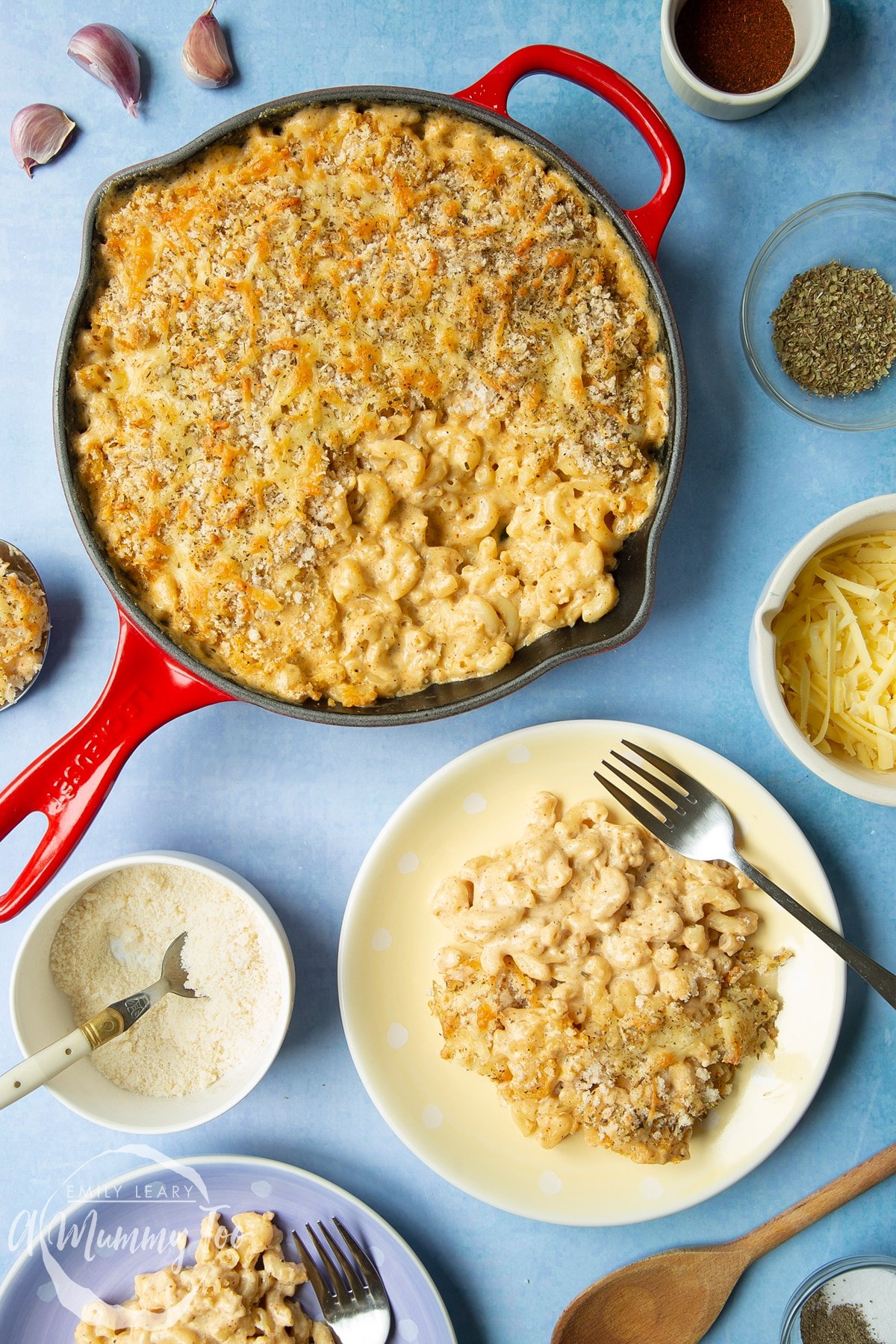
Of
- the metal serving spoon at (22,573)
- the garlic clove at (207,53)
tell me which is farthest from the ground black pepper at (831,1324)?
the garlic clove at (207,53)

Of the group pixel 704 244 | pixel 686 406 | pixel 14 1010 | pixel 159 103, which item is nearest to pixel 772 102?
pixel 704 244

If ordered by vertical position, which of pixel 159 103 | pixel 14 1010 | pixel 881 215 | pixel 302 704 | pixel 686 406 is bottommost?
pixel 14 1010

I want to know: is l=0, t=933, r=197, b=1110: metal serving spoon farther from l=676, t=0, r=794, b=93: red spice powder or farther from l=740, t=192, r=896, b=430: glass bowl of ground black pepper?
l=676, t=0, r=794, b=93: red spice powder

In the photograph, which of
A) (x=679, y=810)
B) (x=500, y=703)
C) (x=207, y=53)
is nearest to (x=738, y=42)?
(x=207, y=53)

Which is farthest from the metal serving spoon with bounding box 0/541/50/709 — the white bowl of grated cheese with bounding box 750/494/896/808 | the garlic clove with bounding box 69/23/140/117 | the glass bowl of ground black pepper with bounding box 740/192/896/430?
the glass bowl of ground black pepper with bounding box 740/192/896/430

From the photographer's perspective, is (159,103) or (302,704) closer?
(302,704)

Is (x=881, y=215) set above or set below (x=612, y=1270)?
above

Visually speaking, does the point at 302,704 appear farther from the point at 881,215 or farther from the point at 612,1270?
the point at 881,215
